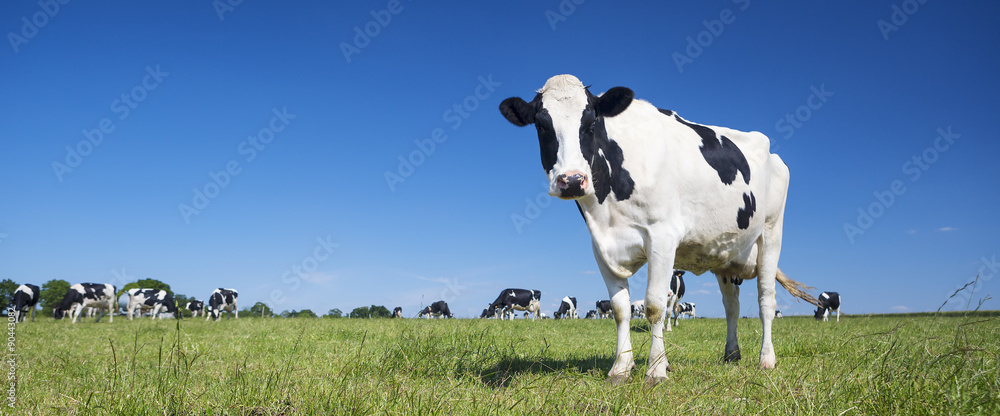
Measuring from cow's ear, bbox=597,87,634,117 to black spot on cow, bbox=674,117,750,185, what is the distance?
3.74 feet

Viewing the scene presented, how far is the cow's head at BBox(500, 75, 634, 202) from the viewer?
4.70 metres

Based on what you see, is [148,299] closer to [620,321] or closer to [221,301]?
[221,301]

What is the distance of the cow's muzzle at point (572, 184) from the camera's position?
14.5 ft

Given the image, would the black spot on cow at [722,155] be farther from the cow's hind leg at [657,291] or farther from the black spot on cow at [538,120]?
the black spot on cow at [538,120]

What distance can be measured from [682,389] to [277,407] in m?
2.71

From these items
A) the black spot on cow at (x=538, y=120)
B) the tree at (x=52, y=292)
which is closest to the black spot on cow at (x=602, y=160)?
the black spot on cow at (x=538, y=120)

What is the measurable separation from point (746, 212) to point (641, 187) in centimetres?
172

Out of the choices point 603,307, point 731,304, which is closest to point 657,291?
point 731,304

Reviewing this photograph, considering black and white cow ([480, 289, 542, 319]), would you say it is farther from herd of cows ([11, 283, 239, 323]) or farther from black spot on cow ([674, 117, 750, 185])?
black spot on cow ([674, 117, 750, 185])

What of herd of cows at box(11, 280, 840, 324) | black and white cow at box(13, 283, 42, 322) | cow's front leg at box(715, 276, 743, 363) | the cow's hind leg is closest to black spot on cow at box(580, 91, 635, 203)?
Result: the cow's hind leg

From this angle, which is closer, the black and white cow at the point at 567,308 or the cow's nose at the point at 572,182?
the cow's nose at the point at 572,182

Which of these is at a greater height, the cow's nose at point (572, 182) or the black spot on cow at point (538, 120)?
the black spot on cow at point (538, 120)

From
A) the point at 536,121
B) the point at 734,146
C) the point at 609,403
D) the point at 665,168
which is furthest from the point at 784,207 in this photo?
the point at 609,403

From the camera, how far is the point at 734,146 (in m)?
6.46
